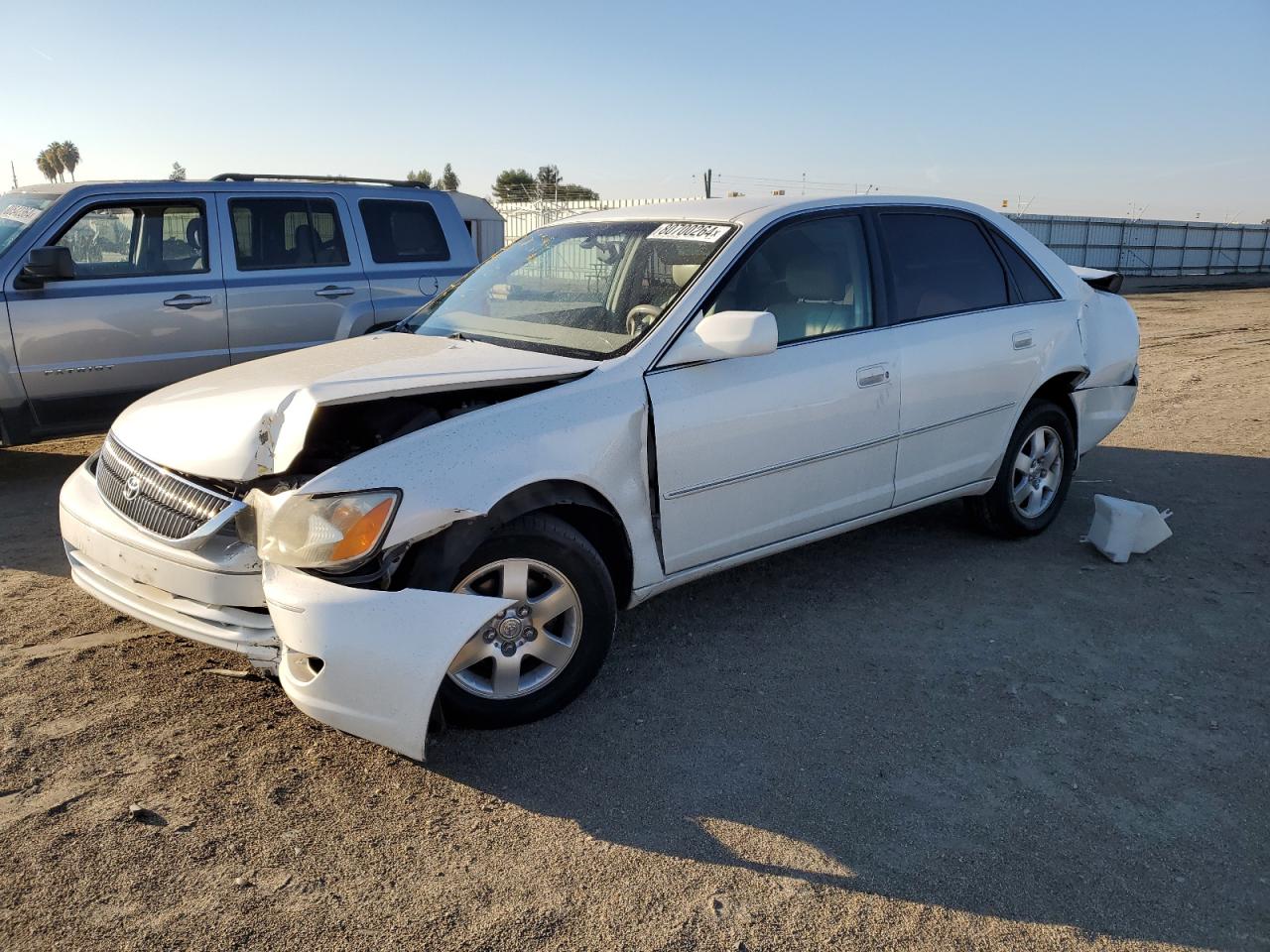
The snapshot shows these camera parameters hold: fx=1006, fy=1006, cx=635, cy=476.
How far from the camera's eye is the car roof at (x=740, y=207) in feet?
14.0

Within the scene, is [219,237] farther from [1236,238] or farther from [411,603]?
[1236,238]

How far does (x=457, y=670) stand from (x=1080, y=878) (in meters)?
1.91

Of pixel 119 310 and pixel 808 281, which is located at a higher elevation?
pixel 808 281

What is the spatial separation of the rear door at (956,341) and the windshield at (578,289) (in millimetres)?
1029

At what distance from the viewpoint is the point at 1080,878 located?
272 cm

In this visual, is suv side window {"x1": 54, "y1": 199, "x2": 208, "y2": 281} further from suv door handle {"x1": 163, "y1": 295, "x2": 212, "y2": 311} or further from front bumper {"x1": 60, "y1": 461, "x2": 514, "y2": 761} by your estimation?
front bumper {"x1": 60, "y1": 461, "x2": 514, "y2": 761}

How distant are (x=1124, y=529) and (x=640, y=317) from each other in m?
2.82

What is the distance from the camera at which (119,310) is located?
6.45 m

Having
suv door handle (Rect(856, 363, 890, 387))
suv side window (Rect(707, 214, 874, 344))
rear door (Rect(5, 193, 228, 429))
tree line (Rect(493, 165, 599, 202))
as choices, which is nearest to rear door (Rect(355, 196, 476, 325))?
rear door (Rect(5, 193, 228, 429))

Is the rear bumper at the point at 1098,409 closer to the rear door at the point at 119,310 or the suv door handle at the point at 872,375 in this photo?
→ the suv door handle at the point at 872,375

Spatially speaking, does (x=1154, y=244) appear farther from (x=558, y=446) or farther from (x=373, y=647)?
(x=373, y=647)

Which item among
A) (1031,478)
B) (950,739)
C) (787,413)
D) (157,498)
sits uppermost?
(787,413)

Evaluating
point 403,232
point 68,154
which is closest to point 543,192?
point 403,232

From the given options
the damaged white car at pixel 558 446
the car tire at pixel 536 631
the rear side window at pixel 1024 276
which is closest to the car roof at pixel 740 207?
the damaged white car at pixel 558 446
